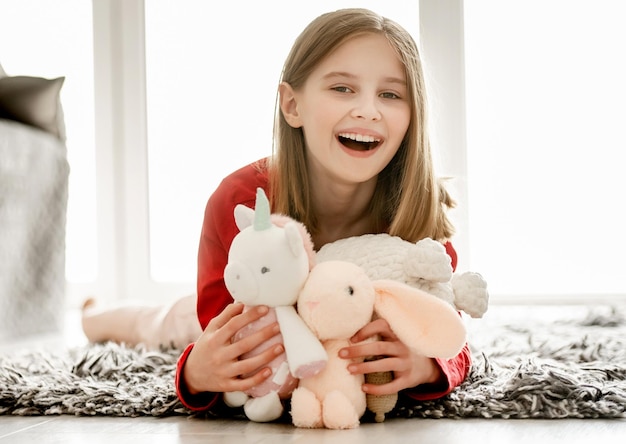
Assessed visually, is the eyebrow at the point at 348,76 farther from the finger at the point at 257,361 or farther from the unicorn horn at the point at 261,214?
the finger at the point at 257,361

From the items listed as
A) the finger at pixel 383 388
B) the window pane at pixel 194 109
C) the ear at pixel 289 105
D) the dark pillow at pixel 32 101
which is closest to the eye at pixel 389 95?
the ear at pixel 289 105

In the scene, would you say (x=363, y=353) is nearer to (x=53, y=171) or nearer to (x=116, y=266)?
(x=53, y=171)

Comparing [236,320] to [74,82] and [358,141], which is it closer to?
[358,141]

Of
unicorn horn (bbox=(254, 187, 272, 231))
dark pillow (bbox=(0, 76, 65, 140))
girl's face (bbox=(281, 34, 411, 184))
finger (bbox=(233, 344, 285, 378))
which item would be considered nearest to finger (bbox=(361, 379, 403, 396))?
finger (bbox=(233, 344, 285, 378))

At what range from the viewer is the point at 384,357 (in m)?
0.96

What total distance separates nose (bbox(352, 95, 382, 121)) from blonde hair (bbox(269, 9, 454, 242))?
0.26 ft

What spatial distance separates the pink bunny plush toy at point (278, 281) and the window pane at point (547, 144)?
5.98ft

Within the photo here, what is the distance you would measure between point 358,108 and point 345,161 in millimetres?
85

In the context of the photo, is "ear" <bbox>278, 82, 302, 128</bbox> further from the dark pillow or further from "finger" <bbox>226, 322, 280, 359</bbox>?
the dark pillow

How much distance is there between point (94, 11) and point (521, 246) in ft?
5.56

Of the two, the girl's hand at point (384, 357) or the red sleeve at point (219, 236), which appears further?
the red sleeve at point (219, 236)

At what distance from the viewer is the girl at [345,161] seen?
114cm

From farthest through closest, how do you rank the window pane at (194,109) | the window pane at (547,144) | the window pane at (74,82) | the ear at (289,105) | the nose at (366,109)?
the window pane at (74,82) < the window pane at (194,109) < the window pane at (547,144) < the ear at (289,105) < the nose at (366,109)

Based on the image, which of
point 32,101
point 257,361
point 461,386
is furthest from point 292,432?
point 32,101
